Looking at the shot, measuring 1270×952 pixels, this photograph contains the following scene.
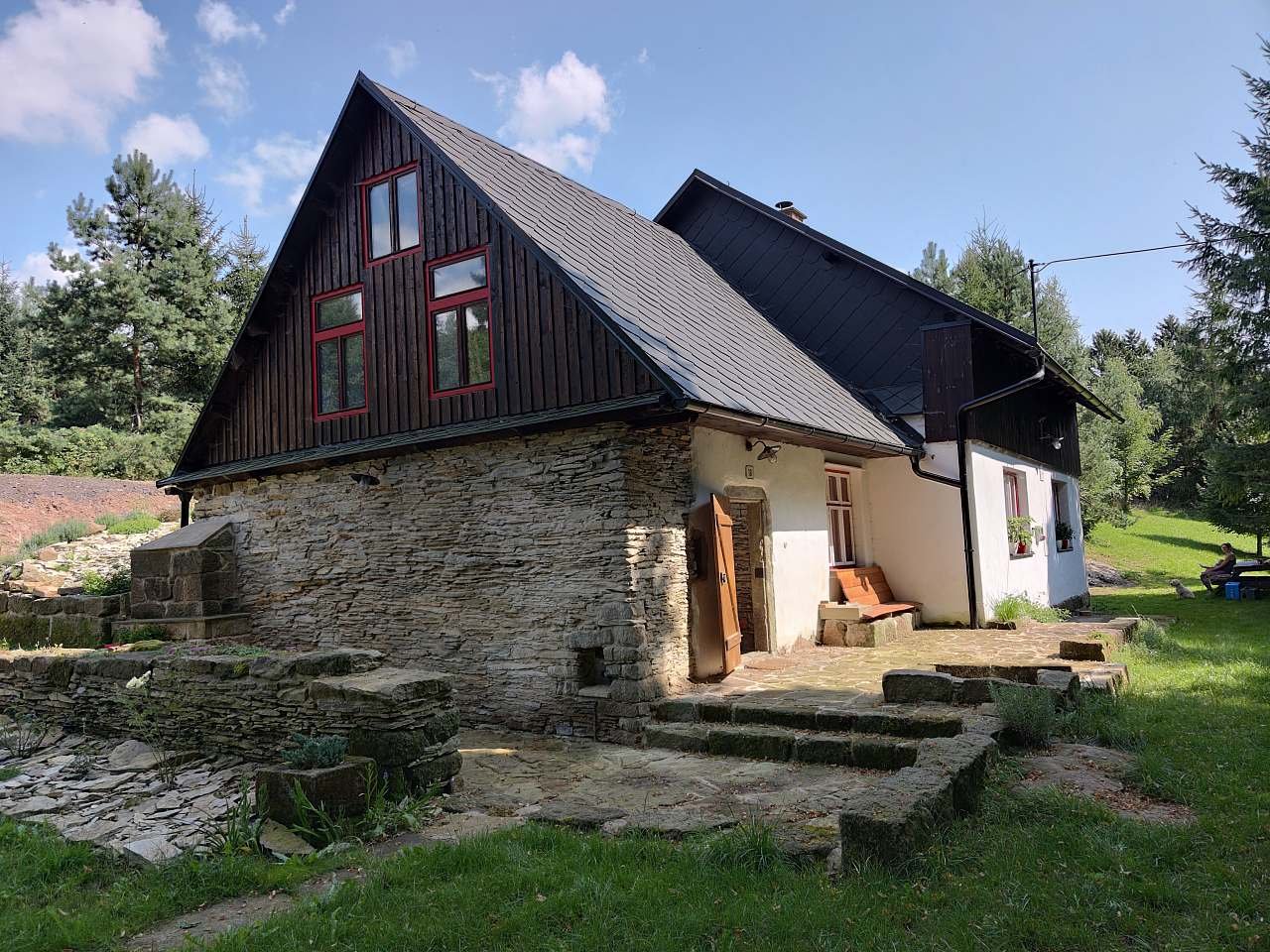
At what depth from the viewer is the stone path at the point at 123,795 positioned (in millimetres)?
5586

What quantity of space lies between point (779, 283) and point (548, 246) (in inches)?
264

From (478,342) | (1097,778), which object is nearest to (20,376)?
(478,342)

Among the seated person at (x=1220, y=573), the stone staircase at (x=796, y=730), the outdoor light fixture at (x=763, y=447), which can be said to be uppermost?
the outdoor light fixture at (x=763, y=447)

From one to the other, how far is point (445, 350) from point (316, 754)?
558cm

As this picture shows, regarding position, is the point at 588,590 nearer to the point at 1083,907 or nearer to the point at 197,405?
the point at 1083,907

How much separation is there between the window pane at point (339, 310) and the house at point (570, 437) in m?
0.04

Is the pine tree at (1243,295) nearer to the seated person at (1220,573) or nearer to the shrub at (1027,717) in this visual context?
the seated person at (1220,573)

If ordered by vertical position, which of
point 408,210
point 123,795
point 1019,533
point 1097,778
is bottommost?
point 123,795

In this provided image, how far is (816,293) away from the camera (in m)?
14.3

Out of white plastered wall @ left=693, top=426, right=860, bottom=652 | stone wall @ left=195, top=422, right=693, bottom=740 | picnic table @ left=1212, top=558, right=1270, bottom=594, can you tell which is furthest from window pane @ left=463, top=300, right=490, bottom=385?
picnic table @ left=1212, top=558, right=1270, bottom=594

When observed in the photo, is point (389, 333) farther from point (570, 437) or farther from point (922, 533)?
point (922, 533)

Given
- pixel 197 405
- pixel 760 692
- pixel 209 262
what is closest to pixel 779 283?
pixel 760 692

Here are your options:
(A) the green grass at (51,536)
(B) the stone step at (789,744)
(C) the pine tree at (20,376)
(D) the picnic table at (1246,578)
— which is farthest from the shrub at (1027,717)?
(C) the pine tree at (20,376)

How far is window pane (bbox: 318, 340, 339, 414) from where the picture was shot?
436 inches
